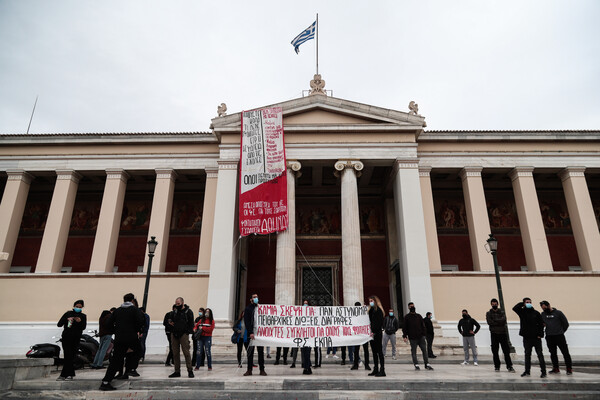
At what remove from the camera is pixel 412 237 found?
626 inches

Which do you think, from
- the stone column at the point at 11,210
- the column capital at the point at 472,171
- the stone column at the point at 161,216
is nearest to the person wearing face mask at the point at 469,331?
the column capital at the point at 472,171

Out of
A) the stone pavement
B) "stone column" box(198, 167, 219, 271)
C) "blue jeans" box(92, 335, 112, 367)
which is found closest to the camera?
the stone pavement

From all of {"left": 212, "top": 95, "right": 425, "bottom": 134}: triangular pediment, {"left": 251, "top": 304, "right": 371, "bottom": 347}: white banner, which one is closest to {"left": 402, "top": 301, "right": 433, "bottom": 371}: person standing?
{"left": 251, "top": 304, "right": 371, "bottom": 347}: white banner

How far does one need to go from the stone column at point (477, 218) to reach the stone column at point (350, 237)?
199 inches

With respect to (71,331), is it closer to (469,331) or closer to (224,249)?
(224,249)

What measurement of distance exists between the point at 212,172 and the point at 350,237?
23.6 feet

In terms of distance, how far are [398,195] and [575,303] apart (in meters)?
8.16

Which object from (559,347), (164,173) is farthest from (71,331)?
(164,173)

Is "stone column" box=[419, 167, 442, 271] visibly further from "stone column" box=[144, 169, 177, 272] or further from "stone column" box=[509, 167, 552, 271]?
"stone column" box=[144, 169, 177, 272]

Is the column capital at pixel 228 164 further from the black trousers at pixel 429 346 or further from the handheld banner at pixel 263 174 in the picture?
the black trousers at pixel 429 346

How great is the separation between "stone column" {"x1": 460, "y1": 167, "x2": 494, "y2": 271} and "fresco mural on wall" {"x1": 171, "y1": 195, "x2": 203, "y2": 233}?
13.3 metres

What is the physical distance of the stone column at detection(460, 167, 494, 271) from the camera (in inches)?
638

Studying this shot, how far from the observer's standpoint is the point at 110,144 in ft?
61.4

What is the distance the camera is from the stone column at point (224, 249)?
15.2m
